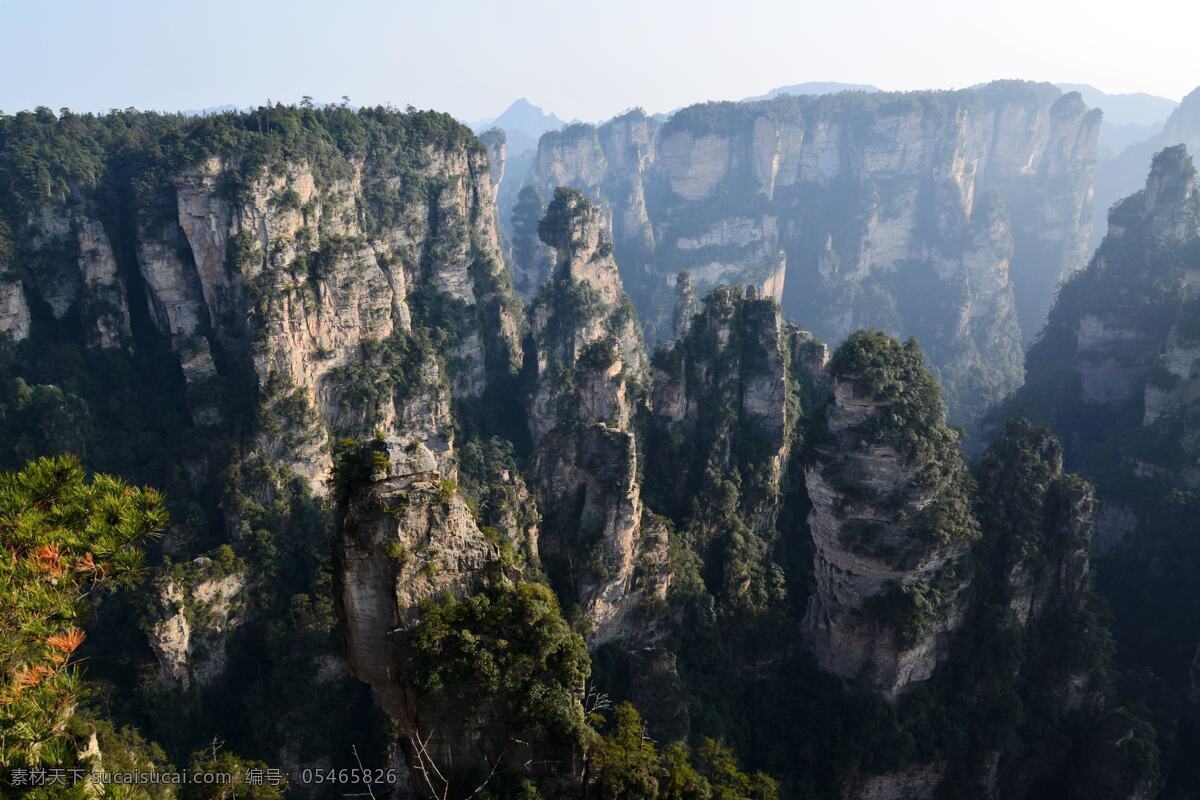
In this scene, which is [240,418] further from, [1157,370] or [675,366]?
[1157,370]

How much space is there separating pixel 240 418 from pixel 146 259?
11704mm

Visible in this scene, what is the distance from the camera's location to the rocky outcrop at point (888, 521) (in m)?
30.9

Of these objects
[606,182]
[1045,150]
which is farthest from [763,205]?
[1045,150]

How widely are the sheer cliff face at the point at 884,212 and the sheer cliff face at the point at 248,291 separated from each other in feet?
184

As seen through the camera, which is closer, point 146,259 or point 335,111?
point 146,259

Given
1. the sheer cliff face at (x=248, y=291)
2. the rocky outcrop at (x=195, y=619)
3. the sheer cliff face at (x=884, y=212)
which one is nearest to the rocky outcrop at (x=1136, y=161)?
the sheer cliff face at (x=884, y=212)

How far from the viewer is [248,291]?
138 ft

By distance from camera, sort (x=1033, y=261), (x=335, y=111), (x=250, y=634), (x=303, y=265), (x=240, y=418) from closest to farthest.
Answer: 1. (x=250, y=634)
2. (x=240, y=418)
3. (x=303, y=265)
4. (x=335, y=111)
5. (x=1033, y=261)

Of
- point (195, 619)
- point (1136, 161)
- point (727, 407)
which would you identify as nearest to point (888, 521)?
point (727, 407)

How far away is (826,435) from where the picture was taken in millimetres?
33031

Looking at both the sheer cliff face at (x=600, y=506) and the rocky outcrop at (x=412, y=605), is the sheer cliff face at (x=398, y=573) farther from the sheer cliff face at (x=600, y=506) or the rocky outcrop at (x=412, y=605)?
the sheer cliff face at (x=600, y=506)

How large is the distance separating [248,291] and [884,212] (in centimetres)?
9488

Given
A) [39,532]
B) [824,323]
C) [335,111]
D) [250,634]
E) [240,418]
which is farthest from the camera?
[824,323]

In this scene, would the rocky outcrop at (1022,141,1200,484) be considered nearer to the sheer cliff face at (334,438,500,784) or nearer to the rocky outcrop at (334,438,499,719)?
the sheer cliff face at (334,438,500,784)
